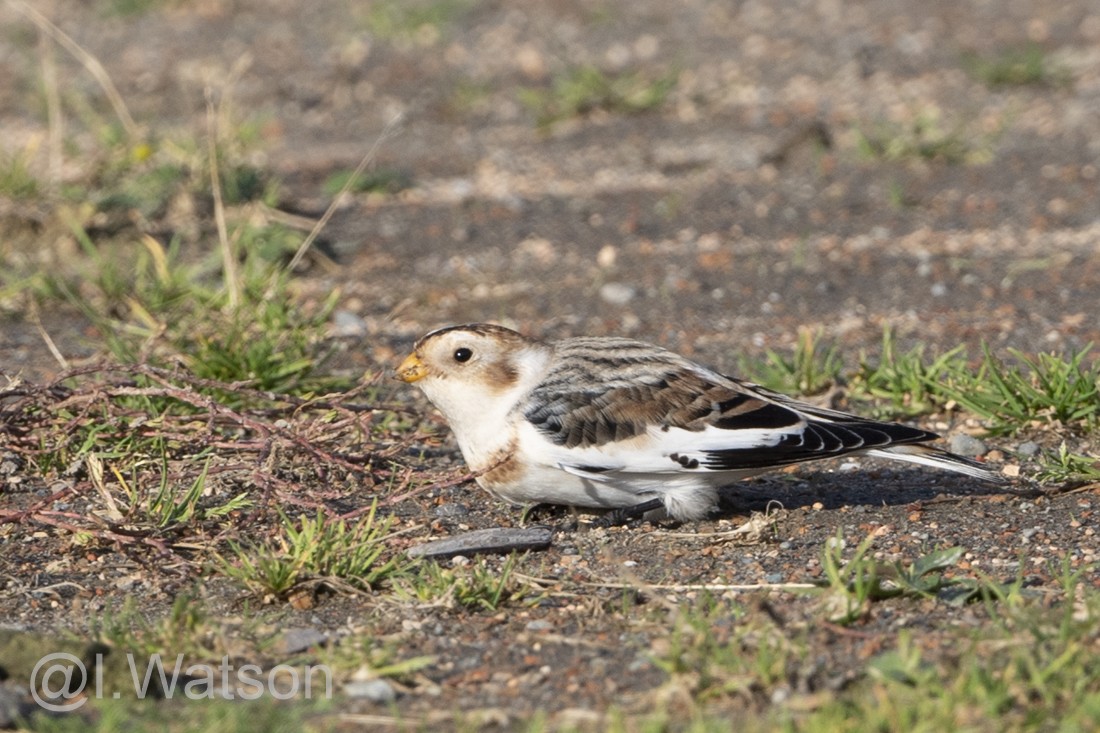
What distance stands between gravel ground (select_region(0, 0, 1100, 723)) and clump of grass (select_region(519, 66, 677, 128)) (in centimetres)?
10

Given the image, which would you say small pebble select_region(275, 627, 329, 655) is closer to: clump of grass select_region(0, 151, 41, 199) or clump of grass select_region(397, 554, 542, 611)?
clump of grass select_region(397, 554, 542, 611)

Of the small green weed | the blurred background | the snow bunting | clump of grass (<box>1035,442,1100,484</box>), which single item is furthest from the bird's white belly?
the small green weed

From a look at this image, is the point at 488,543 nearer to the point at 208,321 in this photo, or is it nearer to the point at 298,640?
the point at 298,640

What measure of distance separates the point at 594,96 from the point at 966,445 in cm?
487

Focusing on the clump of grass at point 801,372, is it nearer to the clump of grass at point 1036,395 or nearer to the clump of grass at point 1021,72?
the clump of grass at point 1036,395

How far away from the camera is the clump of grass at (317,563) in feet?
12.4

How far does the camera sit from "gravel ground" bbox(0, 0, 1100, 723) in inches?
151

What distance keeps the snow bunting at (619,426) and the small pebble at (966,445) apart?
0.40 metres

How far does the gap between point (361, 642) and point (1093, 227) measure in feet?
16.6

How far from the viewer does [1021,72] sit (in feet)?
31.1

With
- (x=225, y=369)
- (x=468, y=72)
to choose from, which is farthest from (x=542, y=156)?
(x=225, y=369)

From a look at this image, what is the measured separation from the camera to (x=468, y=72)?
1024 centimetres

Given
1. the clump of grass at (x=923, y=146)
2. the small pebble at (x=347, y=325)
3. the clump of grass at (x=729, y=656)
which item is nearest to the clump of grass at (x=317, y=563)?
the clump of grass at (x=729, y=656)

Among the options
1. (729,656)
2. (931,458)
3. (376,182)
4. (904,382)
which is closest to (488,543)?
(729,656)
